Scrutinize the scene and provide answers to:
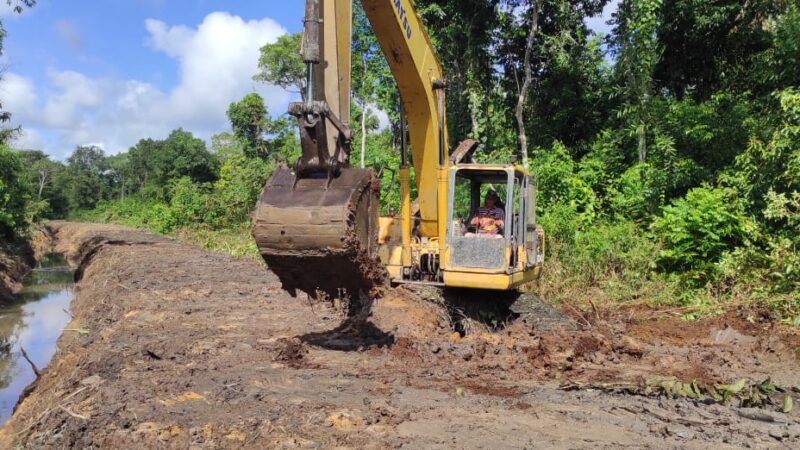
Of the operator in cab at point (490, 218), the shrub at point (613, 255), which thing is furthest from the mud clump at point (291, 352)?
the shrub at point (613, 255)

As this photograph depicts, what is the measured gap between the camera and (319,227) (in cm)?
512

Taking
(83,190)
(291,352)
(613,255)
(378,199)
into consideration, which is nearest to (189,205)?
(613,255)

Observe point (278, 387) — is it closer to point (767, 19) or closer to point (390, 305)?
point (390, 305)

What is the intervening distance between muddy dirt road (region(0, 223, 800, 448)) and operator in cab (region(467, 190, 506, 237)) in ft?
4.35

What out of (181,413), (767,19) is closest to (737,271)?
(181,413)

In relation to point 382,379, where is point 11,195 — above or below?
above

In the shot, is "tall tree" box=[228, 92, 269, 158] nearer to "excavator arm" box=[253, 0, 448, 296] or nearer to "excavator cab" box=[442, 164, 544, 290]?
"excavator cab" box=[442, 164, 544, 290]

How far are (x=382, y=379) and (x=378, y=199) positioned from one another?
5.75 ft

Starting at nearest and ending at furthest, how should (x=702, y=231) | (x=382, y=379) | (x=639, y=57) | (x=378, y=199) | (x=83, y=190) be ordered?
(x=378, y=199)
(x=382, y=379)
(x=702, y=231)
(x=639, y=57)
(x=83, y=190)

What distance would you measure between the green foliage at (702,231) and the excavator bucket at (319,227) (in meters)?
7.06

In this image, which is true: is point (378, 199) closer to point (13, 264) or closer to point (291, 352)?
point (291, 352)

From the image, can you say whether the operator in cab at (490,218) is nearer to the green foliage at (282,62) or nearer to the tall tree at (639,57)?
the tall tree at (639,57)

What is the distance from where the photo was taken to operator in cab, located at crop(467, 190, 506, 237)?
26.5 feet

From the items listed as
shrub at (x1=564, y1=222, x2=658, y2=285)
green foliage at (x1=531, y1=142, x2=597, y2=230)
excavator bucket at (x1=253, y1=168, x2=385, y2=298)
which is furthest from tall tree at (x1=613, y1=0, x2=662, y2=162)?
excavator bucket at (x1=253, y1=168, x2=385, y2=298)
